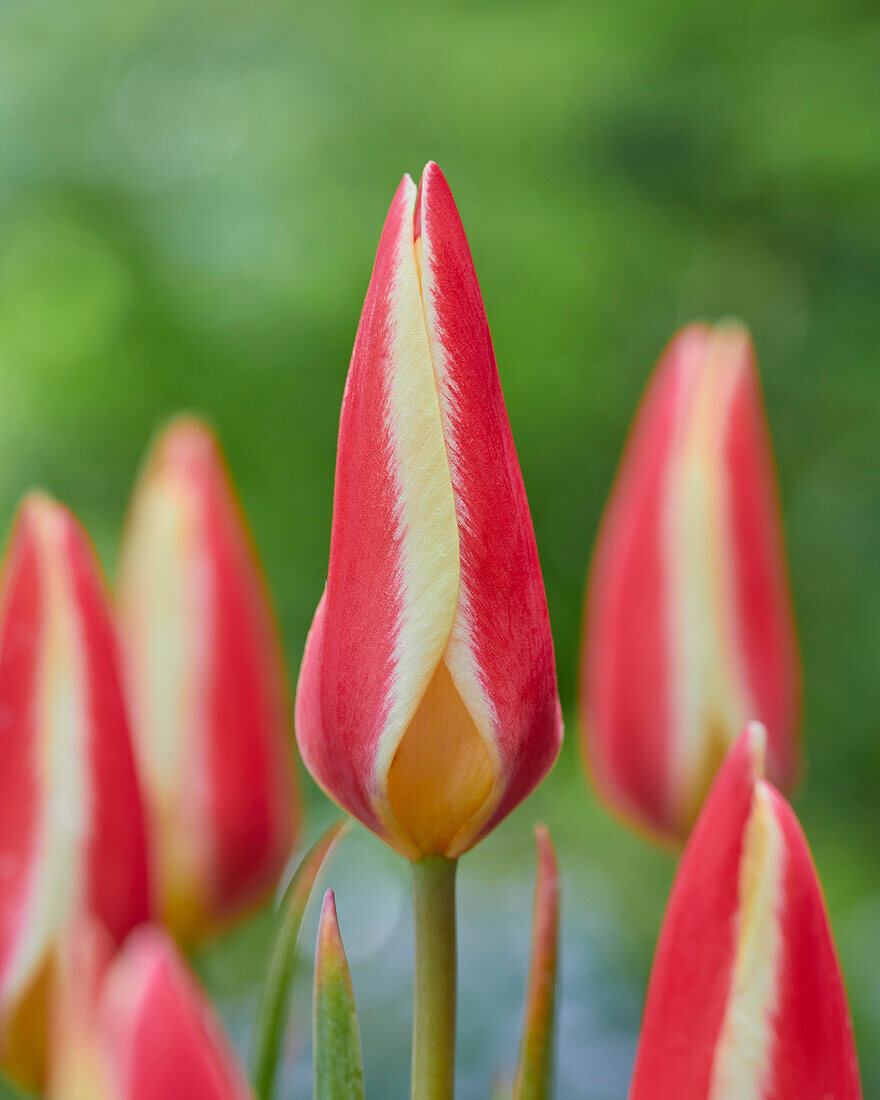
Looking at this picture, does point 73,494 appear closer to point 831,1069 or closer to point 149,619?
point 149,619

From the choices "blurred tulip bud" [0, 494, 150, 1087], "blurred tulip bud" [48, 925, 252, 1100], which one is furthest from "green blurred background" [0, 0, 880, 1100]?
"blurred tulip bud" [48, 925, 252, 1100]

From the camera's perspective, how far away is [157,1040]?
0.21 meters

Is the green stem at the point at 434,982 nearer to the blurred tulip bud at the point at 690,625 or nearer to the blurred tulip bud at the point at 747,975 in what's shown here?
the blurred tulip bud at the point at 747,975

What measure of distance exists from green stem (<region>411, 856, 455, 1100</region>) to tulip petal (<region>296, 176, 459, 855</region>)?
0.08 feet

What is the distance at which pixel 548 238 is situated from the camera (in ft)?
3.94

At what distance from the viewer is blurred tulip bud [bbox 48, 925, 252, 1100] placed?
209 mm

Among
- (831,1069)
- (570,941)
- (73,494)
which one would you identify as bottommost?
(570,941)

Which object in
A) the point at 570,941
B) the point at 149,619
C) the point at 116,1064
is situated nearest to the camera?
Answer: the point at 116,1064

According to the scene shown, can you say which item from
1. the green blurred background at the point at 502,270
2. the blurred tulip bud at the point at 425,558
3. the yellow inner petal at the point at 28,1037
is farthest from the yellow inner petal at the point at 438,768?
the green blurred background at the point at 502,270

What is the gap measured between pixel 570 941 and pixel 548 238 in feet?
1.91

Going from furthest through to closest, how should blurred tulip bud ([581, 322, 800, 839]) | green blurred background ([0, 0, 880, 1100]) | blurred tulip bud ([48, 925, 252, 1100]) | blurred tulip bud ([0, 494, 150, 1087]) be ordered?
1. green blurred background ([0, 0, 880, 1100])
2. blurred tulip bud ([581, 322, 800, 839])
3. blurred tulip bud ([0, 494, 150, 1087])
4. blurred tulip bud ([48, 925, 252, 1100])

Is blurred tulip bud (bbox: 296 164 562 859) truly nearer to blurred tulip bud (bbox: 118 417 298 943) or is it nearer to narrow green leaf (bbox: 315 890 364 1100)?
narrow green leaf (bbox: 315 890 364 1100)

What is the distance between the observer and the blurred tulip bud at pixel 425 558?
0.25 m

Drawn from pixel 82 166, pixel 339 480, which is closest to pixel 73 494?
pixel 82 166
